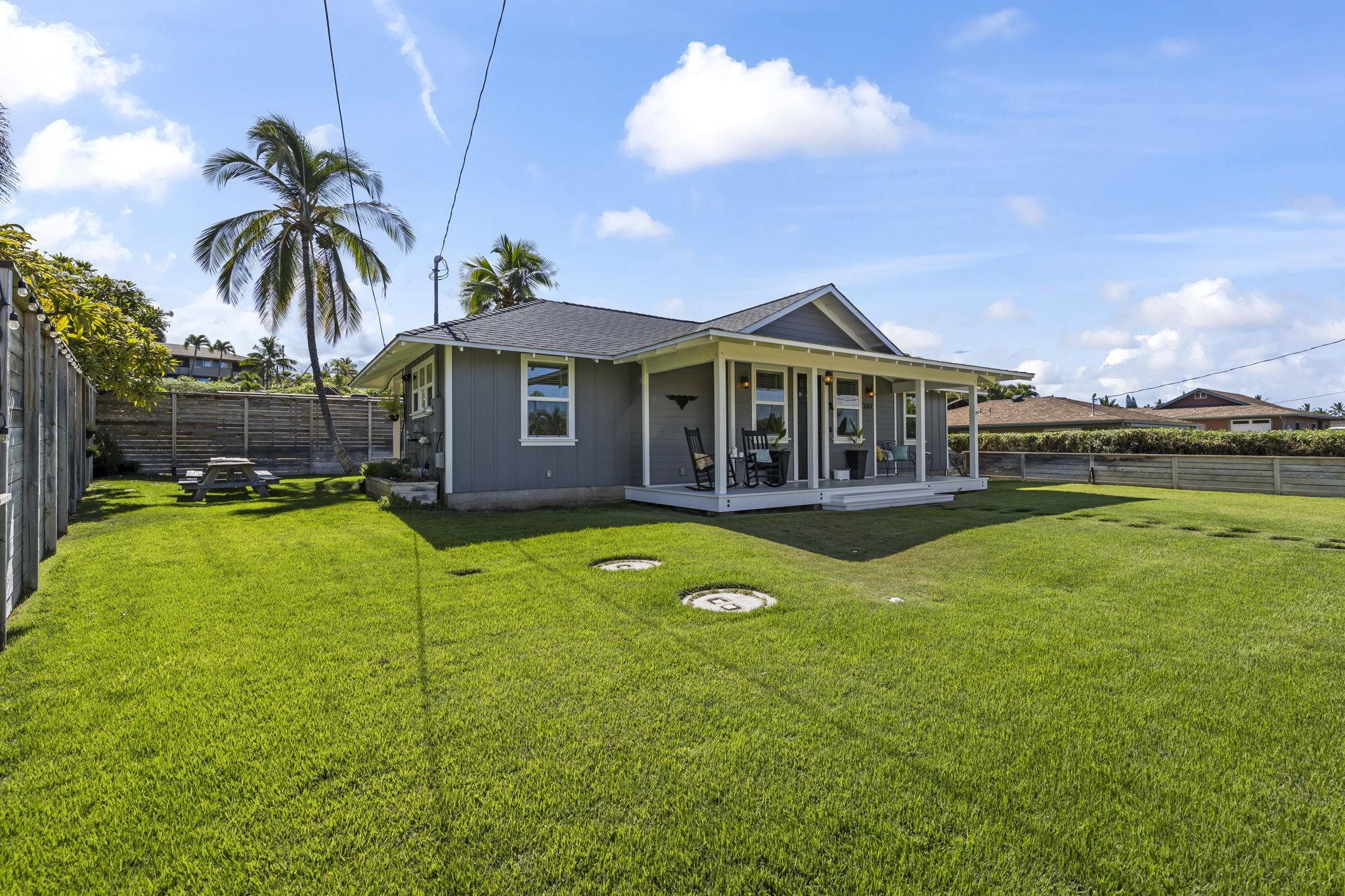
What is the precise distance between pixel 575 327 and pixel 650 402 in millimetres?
2112

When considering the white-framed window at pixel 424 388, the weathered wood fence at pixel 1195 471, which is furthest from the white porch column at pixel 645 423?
the weathered wood fence at pixel 1195 471

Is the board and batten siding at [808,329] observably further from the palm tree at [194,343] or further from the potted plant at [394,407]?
the palm tree at [194,343]

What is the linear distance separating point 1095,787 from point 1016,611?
213 cm

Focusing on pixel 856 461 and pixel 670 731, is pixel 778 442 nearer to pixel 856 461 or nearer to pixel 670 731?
pixel 856 461

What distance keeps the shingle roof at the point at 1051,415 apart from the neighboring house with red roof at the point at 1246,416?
200cm

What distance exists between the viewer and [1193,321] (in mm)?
38469

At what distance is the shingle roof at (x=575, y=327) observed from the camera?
9.21 m

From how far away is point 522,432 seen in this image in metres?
9.33

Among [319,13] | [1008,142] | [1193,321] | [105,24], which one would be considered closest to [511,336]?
[319,13]

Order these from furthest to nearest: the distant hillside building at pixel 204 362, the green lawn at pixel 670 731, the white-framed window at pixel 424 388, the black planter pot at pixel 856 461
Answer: the distant hillside building at pixel 204 362
the black planter pot at pixel 856 461
the white-framed window at pixel 424 388
the green lawn at pixel 670 731

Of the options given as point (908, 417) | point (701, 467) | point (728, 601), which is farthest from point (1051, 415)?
point (728, 601)

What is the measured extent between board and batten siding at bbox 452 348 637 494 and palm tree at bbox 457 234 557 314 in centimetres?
1271

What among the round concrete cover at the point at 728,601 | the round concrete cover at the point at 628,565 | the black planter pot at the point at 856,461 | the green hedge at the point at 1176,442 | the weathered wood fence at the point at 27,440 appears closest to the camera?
the weathered wood fence at the point at 27,440

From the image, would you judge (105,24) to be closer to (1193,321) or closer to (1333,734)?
(1333,734)
